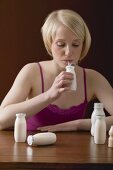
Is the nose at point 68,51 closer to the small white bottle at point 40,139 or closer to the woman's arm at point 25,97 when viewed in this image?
the woman's arm at point 25,97

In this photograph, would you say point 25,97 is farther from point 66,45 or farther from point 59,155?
point 59,155

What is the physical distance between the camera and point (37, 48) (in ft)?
10.6

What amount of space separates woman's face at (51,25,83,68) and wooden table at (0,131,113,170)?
0.41 m

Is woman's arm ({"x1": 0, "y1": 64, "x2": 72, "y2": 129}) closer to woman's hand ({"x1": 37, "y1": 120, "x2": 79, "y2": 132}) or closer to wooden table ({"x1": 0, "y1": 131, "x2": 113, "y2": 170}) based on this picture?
woman's hand ({"x1": 37, "y1": 120, "x2": 79, "y2": 132})

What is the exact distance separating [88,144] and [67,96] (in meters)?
0.55

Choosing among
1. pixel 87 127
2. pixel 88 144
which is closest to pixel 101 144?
pixel 88 144

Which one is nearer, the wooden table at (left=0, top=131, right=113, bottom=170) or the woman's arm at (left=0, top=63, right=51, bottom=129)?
the wooden table at (left=0, top=131, right=113, bottom=170)

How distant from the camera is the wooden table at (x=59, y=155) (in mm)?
1172

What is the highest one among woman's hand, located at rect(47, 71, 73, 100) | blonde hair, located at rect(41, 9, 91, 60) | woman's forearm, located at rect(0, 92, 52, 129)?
blonde hair, located at rect(41, 9, 91, 60)

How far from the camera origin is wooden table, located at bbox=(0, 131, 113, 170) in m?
1.17

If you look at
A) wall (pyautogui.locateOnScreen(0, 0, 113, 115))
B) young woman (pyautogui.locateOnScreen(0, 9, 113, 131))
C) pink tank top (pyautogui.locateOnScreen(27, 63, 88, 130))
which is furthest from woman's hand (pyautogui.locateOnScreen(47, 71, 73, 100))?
wall (pyautogui.locateOnScreen(0, 0, 113, 115))

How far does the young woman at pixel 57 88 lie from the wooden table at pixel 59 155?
0.69 ft

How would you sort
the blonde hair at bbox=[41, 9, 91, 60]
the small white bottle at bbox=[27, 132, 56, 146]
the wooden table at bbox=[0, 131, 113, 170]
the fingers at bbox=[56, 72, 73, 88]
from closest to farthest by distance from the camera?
1. the wooden table at bbox=[0, 131, 113, 170]
2. the small white bottle at bbox=[27, 132, 56, 146]
3. the fingers at bbox=[56, 72, 73, 88]
4. the blonde hair at bbox=[41, 9, 91, 60]

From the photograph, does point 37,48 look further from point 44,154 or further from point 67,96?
point 44,154
